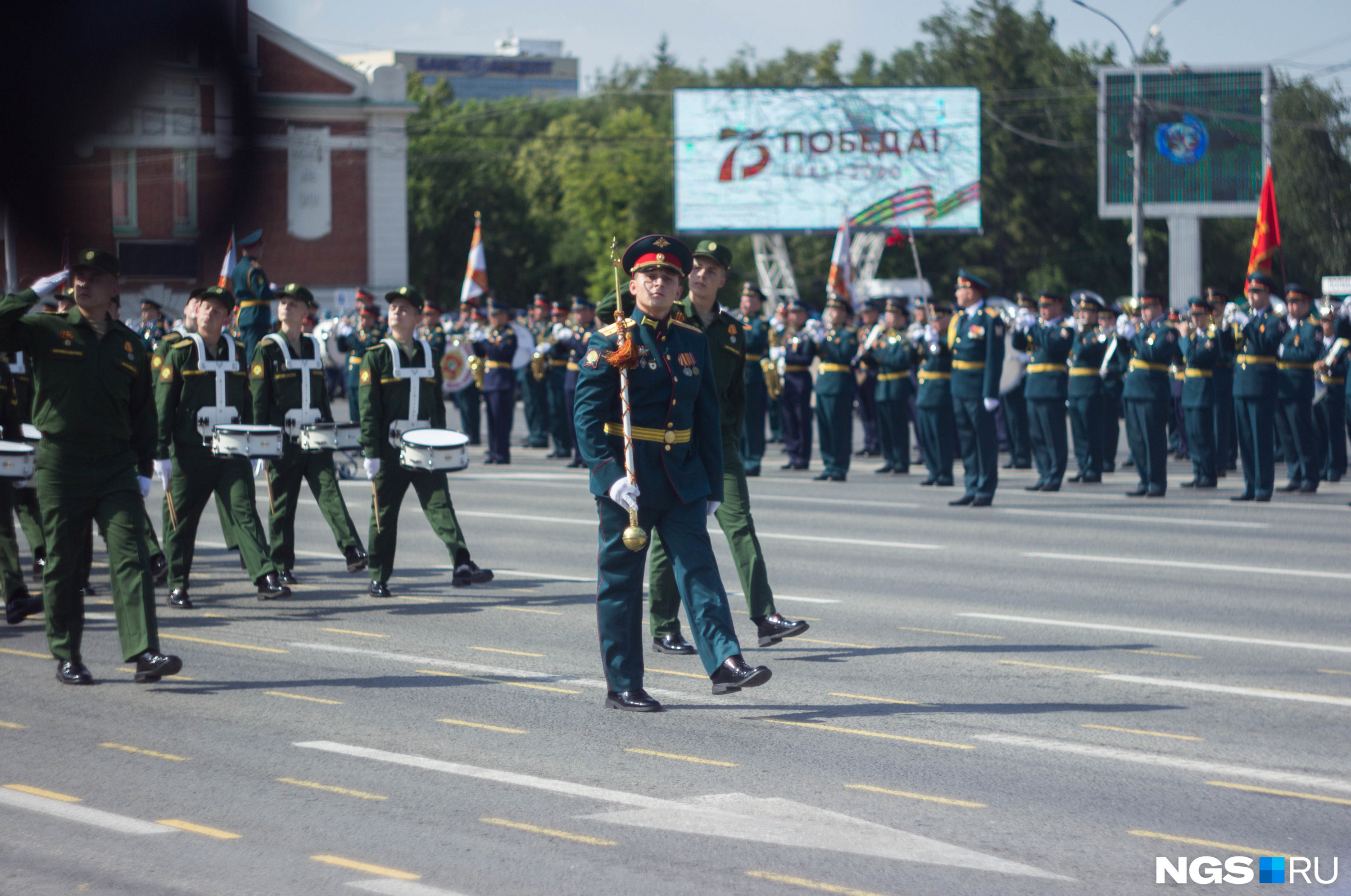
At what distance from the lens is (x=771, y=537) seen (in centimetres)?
1344

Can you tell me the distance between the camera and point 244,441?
9867 millimetres

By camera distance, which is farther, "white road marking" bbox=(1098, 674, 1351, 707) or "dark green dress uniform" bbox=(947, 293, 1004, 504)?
"dark green dress uniform" bbox=(947, 293, 1004, 504)

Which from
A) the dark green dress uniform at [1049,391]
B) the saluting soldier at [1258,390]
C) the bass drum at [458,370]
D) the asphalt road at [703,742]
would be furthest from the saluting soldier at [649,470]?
the bass drum at [458,370]

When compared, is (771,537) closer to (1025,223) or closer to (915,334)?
(915,334)

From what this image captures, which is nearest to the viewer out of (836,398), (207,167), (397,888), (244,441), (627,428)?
(207,167)

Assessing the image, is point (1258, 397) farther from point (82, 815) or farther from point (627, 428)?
point (82, 815)

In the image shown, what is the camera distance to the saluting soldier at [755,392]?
65.2 ft

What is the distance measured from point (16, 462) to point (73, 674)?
181cm

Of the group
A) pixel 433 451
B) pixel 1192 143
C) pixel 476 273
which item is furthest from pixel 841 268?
pixel 1192 143

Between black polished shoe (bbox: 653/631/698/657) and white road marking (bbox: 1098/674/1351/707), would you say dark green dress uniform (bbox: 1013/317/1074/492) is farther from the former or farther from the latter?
white road marking (bbox: 1098/674/1351/707)

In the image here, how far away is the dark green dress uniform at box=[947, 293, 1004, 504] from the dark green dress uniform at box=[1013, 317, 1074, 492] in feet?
4.27

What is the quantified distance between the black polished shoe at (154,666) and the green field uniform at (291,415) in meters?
3.23

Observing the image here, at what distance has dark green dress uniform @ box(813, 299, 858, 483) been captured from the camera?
747 inches

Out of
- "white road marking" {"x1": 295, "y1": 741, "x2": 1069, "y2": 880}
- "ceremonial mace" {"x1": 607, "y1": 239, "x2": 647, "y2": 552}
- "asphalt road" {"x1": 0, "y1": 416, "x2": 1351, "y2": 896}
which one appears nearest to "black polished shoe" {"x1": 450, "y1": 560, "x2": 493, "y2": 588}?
"asphalt road" {"x1": 0, "y1": 416, "x2": 1351, "y2": 896}
